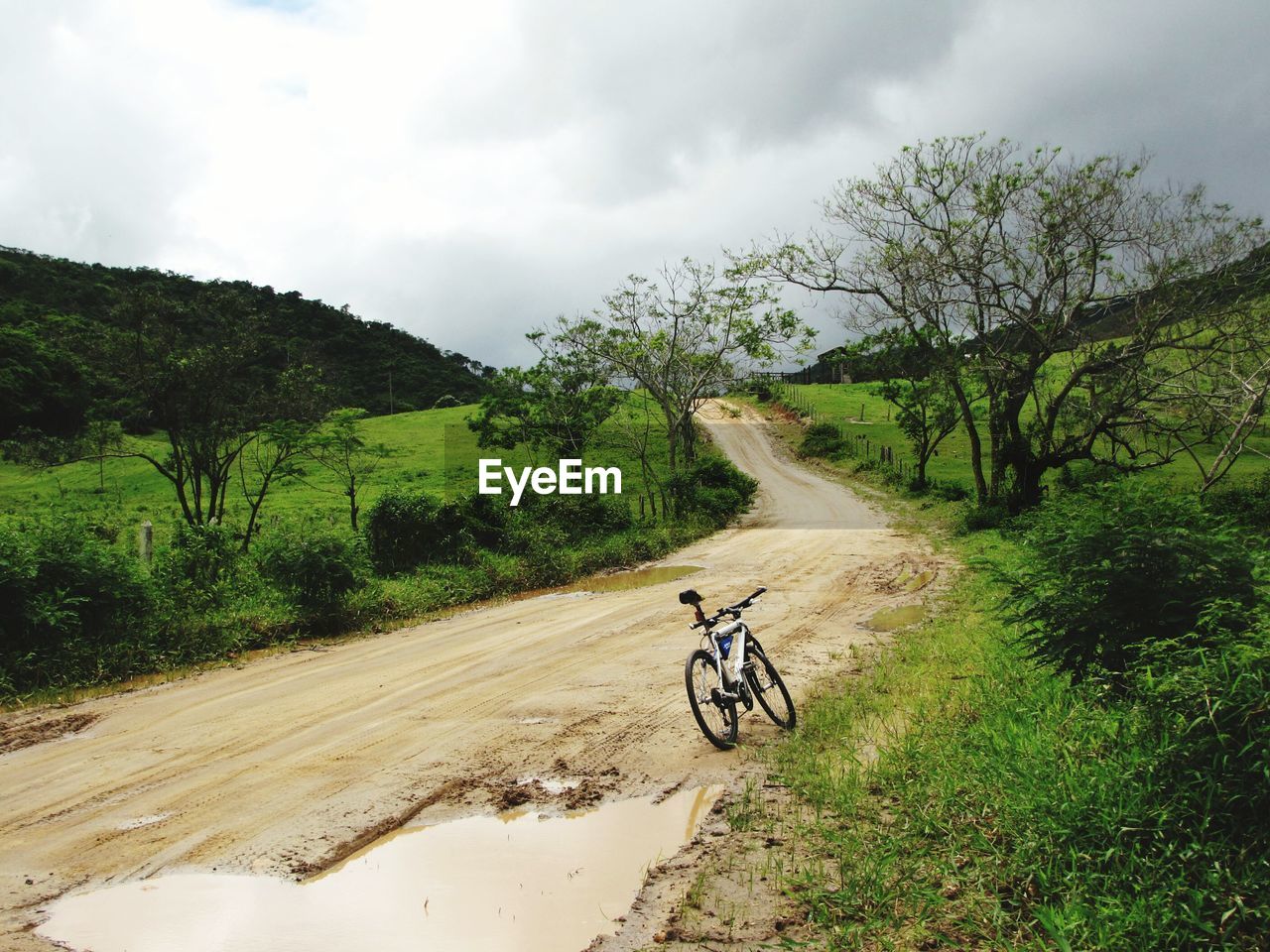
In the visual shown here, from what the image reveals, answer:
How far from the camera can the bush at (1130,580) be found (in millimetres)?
4891

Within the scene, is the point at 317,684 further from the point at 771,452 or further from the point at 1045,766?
the point at 771,452

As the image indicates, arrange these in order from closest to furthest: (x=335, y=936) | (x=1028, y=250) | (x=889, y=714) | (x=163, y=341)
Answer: (x=335, y=936) → (x=889, y=714) → (x=163, y=341) → (x=1028, y=250)

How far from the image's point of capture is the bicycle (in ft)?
22.2

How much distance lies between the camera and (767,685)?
7.48 m

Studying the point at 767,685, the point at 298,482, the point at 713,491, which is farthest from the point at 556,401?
the point at 767,685

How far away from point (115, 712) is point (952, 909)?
8.02 metres

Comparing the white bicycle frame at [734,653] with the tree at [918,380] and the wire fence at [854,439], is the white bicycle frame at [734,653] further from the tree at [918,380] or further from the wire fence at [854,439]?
the wire fence at [854,439]

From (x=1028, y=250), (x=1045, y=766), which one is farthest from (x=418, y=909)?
(x=1028, y=250)

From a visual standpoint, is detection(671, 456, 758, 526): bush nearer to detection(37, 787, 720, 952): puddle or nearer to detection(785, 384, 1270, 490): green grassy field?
A: detection(785, 384, 1270, 490): green grassy field

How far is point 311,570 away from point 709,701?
8246 millimetres

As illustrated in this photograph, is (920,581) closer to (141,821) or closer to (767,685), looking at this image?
(767,685)

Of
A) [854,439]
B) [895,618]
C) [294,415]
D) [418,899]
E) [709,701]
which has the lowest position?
[895,618]

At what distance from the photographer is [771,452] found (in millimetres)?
53875

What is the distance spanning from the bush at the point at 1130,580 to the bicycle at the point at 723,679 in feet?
6.94
